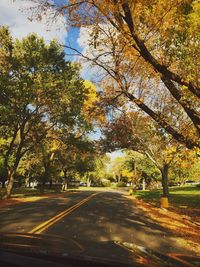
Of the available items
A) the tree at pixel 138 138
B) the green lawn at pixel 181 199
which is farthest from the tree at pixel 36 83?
the green lawn at pixel 181 199

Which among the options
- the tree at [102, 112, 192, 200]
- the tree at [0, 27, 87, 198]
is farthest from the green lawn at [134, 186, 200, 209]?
the tree at [0, 27, 87, 198]

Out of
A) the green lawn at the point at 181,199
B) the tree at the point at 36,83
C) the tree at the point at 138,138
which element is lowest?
the green lawn at the point at 181,199

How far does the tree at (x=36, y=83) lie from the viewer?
98.3ft

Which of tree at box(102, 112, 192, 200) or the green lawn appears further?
tree at box(102, 112, 192, 200)

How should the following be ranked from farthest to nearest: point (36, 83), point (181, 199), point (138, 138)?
point (181, 199)
point (138, 138)
point (36, 83)

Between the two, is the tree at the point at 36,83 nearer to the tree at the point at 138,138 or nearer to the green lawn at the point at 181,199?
the tree at the point at 138,138

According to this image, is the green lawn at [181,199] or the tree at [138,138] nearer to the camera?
the green lawn at [181,199]

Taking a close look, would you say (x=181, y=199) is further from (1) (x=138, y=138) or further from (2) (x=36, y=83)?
(2) (x=36, y=83)

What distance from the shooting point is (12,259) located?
2.78m

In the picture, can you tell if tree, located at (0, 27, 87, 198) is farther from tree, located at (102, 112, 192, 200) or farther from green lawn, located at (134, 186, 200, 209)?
green lawn, located at (134, 186, 200, 209)

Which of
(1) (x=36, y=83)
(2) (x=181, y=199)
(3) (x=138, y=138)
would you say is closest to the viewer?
(1) (x=36, y=83)

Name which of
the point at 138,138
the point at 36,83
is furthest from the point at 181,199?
the point at 36,83

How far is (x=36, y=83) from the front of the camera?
30.3 metres

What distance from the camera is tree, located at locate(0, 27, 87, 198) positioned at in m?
30.0
